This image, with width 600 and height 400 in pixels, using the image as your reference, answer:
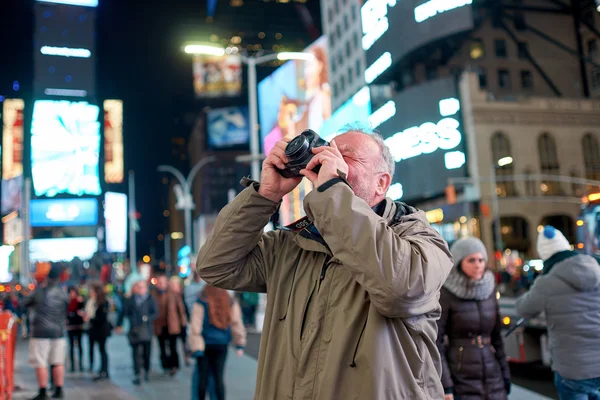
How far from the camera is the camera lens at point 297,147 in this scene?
2213 millimetres

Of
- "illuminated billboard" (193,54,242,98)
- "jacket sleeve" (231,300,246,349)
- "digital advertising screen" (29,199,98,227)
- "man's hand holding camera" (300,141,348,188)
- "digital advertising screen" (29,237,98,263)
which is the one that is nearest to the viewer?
"man's hand holding camera" (300,141,348,188)

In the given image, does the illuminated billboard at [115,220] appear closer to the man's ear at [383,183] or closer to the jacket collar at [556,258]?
the jacket collar at [556,258]

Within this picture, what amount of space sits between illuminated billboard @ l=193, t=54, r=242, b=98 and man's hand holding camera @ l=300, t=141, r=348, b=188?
10509cm

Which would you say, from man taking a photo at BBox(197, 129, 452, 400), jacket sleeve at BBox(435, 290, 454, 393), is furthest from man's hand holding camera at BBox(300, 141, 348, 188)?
jacket sleeve at BBox(435, 290, 454, 393)

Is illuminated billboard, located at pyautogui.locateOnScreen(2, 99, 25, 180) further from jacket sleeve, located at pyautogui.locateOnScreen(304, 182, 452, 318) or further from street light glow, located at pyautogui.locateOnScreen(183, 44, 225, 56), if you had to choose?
jacket sleeve, located at pyautogui.locateOnScreen(304, 182, 452, 318)

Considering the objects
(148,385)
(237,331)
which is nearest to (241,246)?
(237,331)

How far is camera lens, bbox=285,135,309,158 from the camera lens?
7.26ft

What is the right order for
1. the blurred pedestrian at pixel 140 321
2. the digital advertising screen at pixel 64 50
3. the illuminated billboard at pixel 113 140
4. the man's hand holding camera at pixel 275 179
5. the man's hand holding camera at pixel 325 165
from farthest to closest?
the illuminated billboard at pixel 113 140 → the digital advertising screen at pixel 64 50 → the blurred pedestrian at pixel 140 321 → the man's hand holding camera at pixel 275 179 → the man's hand holding camera at pixel 325 165

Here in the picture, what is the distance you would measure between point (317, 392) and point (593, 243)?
360 inches

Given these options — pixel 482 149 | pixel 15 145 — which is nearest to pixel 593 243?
pixel 482 149

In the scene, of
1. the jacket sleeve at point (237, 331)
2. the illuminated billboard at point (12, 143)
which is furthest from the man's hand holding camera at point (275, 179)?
the illuminated billboard at point (12, 143)

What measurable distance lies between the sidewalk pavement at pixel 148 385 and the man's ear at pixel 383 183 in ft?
21.6

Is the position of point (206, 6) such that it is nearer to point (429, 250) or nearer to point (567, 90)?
point (567, 90)

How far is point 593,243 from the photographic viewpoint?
995 centimetres
